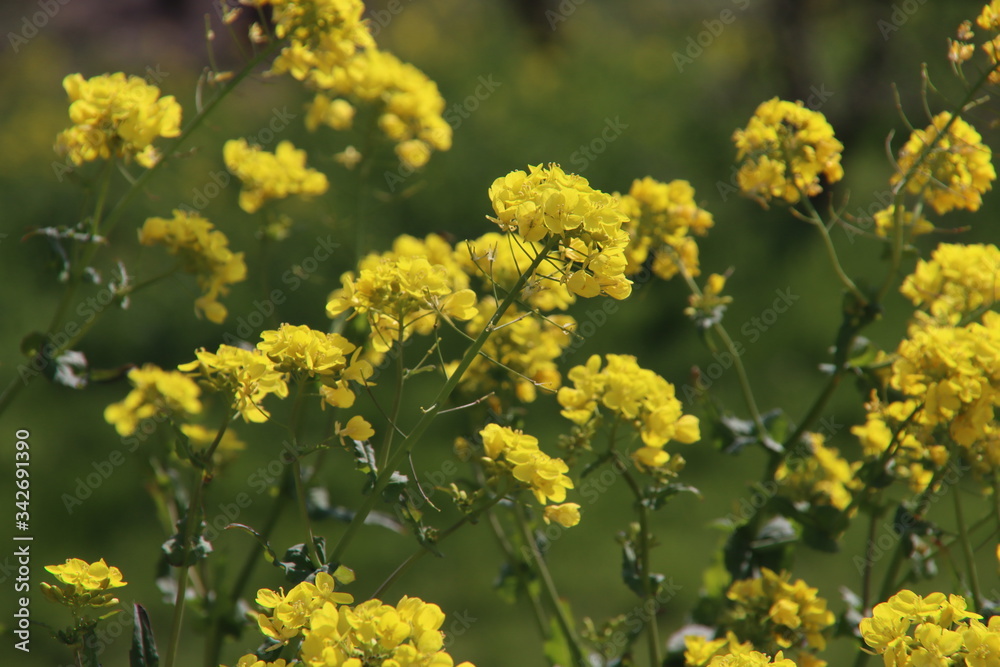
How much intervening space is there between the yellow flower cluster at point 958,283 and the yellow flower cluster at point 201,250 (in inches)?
56.8

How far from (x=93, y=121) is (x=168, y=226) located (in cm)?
23

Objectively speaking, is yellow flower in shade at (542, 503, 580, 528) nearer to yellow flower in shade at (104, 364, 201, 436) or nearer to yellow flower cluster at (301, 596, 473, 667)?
Answer: yellow flower cluster at (301, 596, 473, 667)

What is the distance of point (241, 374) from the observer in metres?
1.34

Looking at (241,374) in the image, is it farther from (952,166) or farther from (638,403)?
(952,166)

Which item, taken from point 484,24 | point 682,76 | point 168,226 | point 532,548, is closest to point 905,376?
point 532,548

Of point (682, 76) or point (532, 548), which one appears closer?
point (532, 548)

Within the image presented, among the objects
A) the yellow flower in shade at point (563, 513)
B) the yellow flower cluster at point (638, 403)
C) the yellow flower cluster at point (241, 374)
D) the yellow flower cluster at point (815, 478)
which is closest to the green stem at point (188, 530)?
the yellow flower cluster at point (241, 374)

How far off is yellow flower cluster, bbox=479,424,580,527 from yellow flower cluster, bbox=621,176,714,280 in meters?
0.84

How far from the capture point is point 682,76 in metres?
6.52

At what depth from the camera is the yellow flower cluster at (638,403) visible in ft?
5.24

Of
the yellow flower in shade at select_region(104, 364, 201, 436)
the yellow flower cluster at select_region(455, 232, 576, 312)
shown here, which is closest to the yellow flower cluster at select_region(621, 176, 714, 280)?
the yellow flower cluster at select_region(455, 232, 576, 312)

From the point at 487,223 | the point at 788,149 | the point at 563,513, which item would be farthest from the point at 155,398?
the point at 487,223

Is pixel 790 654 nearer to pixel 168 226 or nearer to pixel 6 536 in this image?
pixel 168 226

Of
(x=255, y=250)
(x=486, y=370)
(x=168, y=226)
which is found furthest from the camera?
(x=255, y=250)
